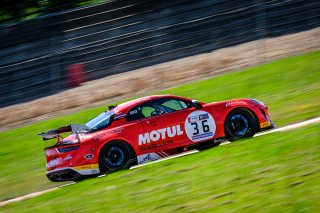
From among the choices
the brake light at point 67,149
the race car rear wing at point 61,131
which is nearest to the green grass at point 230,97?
the brake light at point 67,149

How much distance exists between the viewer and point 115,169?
11930mm

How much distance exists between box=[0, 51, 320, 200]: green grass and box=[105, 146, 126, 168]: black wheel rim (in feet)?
4.88

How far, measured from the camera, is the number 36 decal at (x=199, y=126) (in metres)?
12.5

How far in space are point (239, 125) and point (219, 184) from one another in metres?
4.06

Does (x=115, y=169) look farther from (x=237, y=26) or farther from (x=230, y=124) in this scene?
(x=237, y=26)

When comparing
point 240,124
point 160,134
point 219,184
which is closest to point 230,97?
point 240,124

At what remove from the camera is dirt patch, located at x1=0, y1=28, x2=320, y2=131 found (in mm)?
20422

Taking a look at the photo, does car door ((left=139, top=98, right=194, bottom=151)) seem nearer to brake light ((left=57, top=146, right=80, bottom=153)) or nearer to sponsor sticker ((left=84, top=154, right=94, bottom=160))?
sponsor sticker ((left=84, top=154, right=94, bottom=160))

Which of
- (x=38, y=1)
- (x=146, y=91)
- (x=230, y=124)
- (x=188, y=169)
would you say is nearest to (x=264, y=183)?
(x=188, y=169)

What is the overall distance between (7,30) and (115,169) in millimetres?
17759

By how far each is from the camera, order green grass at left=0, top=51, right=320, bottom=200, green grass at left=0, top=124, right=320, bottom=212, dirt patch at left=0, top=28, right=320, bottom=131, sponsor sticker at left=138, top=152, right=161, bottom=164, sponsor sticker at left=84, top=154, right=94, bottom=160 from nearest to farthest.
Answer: green grass at left=0, top=124, right=320, bottom=212 → sponsor sticker at left=84, top=154, right=94, bottom=160 → sponsor sticker at left=138, top=152, right=161, bottom=164 → green grass at left=0, top=51, right=320, bottom=200 → dirt patch at left=0, top=28, right=320, bottom=131

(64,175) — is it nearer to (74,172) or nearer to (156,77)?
(74,172)

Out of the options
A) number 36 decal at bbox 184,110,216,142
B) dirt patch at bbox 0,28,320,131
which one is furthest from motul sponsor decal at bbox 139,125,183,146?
dirt patch at bbox 0,28,320,131

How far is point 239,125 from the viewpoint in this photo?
12.9 metres
